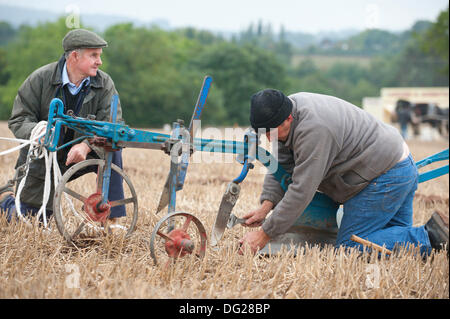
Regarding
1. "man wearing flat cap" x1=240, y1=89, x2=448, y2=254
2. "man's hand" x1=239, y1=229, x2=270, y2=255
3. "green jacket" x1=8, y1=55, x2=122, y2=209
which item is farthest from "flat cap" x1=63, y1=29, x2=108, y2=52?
"man's hand" x1=239, y1=229, x2=270, y2=255

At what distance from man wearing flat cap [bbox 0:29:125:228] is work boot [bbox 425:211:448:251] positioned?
2856 millimetres

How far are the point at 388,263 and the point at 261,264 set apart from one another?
1.01 m

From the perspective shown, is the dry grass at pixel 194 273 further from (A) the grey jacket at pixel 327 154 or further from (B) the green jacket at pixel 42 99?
(B) the green jacket at pixel 42 99

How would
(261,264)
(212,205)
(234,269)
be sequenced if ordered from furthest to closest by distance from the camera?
(212,205) < (261,264) < (234,269)

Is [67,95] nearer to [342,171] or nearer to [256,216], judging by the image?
[256,216]

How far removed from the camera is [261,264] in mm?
3914

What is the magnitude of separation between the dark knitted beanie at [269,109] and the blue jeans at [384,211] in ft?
3.68

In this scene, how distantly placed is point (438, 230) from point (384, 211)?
459 mm

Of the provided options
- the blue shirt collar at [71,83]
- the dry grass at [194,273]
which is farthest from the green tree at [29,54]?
the dry grass at [194,273]

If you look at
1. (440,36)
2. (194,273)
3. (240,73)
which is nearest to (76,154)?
(194,273)

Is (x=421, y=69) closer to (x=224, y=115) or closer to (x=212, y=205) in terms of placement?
(x=224, y=115)

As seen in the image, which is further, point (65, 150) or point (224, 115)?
point (224, 115)

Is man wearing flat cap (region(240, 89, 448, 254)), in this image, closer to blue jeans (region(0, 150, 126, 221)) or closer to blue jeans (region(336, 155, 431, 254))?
blue jeans (region(336, 155, 431, 254))
